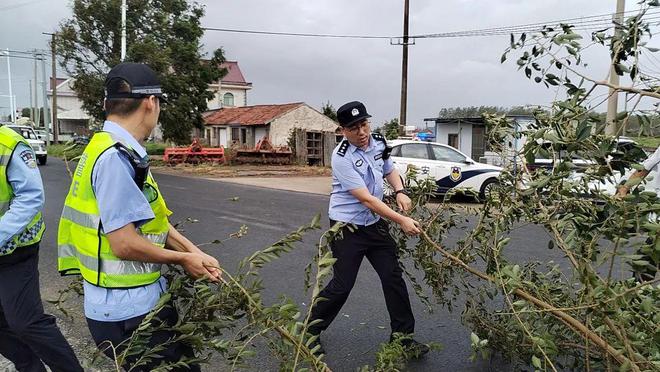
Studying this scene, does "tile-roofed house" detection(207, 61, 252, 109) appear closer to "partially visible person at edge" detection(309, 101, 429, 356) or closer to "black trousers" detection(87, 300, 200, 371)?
"partially visible person at edge" detection(309, 101, 429, 356)

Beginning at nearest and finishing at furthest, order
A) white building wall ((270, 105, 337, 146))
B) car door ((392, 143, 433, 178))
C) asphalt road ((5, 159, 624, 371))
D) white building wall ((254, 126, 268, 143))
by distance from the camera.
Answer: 1. asphalt road ((5, 159, 624, 371))
2. car door ((392, 143, 433, 178))
3. white building wall ((270, 105, 337, 146))
4. white building wall ((254, 126, 268, 143))

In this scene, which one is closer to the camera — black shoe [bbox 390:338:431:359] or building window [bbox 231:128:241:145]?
black shoe [bbox 390:338:431:359]

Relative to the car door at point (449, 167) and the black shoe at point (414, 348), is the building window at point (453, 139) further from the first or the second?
the black shoe at point (414, 348)

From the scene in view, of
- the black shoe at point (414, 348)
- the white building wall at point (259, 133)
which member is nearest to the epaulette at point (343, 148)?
the black shoe at point (414, 348)

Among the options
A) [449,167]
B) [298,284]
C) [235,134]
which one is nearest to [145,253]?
[298,284]

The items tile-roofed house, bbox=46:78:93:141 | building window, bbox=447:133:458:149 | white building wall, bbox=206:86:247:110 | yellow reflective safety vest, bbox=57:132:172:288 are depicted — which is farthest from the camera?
tile-roofed house, bbox=46:78:93:141

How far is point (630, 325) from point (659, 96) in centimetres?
87

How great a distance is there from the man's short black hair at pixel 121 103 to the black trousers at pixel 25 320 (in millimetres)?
1188

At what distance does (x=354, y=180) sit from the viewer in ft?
11.3

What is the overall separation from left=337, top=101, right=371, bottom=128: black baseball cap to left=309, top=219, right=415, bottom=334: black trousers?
0.71 metres

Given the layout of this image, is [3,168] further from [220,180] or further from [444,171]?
[220,180]

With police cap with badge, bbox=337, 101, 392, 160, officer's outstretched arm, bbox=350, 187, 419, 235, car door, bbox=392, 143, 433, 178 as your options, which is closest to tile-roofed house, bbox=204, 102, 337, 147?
car door, bbox=392, 143, 433, 178

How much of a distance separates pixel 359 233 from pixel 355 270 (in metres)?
0.25

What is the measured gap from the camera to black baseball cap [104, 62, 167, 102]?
2033 mm
